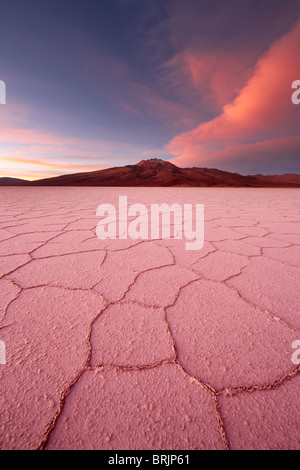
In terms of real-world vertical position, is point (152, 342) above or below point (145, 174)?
below

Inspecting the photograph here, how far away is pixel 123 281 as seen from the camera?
3.00ft

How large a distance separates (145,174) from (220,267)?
32.7 meters

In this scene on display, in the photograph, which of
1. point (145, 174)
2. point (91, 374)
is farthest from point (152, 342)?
point (145, 174)

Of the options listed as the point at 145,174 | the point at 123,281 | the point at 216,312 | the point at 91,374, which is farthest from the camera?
the point at 145,174

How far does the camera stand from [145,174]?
3209 centimetres

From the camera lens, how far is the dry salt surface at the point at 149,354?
39 centimetres

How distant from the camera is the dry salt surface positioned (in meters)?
0.39

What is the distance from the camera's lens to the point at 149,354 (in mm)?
543

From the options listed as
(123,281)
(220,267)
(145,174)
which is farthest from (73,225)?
(145,174)

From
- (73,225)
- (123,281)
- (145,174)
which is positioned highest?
(145,174)
